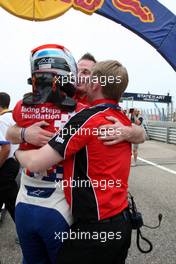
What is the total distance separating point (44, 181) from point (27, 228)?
24 cm

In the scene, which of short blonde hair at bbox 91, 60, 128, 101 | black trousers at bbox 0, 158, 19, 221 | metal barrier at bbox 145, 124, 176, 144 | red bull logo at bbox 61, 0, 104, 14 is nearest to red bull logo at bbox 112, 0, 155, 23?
red bull logo at bbox 61, 0, 104, 14

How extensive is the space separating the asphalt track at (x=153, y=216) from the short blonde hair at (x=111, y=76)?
2.40 m

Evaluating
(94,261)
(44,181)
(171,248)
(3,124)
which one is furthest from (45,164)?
(171,248)

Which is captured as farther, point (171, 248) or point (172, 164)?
point (172, 164)

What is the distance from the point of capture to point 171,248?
159 inches

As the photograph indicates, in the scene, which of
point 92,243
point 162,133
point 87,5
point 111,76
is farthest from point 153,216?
point 162,133

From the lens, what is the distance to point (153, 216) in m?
5.34

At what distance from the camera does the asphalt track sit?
379cm

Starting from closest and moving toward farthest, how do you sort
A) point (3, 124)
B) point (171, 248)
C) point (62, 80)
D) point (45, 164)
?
point (45, 164) → point (62, 80) → point (3, 124) → point (171, 248)

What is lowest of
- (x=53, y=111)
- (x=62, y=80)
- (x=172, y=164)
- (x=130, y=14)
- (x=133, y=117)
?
(x=172, y=164)

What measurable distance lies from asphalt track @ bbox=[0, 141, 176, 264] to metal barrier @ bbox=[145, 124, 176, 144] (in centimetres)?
1017

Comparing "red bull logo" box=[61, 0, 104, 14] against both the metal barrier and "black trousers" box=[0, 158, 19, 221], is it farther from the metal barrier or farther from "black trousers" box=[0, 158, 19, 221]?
the metal barrier

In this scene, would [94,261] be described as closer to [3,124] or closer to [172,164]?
[3,124]

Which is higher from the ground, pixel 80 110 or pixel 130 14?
pixel 130 14
